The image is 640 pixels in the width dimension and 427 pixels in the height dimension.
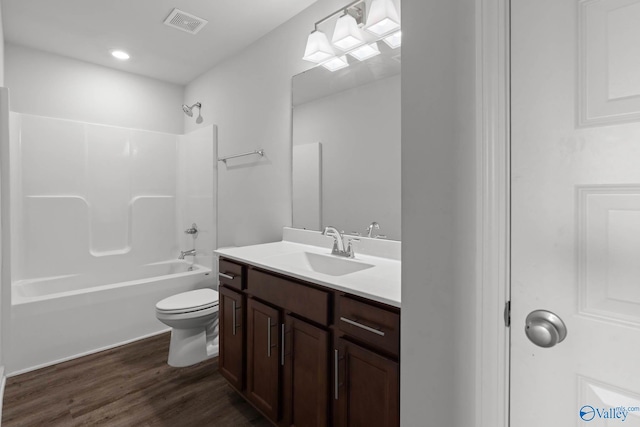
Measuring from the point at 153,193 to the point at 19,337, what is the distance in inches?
67.7

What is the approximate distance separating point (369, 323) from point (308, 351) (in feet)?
1.27

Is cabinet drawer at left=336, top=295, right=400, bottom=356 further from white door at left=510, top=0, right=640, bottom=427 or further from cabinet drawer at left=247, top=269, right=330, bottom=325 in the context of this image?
white door at left=510, top=0, right=640, bottom=427

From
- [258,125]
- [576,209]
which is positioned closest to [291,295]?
[576,209]

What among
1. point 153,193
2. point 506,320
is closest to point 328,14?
point 506,320

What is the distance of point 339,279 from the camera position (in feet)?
4.22

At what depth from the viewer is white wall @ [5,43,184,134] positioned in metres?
2.76

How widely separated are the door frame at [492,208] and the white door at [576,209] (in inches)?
1.0

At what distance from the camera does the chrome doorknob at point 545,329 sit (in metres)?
0.69

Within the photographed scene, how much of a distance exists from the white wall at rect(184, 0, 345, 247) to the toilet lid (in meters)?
0.57

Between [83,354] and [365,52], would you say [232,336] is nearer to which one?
[83,354]

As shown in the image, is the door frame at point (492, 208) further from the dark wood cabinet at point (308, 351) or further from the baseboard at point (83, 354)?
the baseboard at point (83, 354)

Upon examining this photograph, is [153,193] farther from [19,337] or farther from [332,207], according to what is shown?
[332,207]

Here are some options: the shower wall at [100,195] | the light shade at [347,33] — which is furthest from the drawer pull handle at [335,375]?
the shower wall at [100,195]

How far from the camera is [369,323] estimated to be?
111cm
